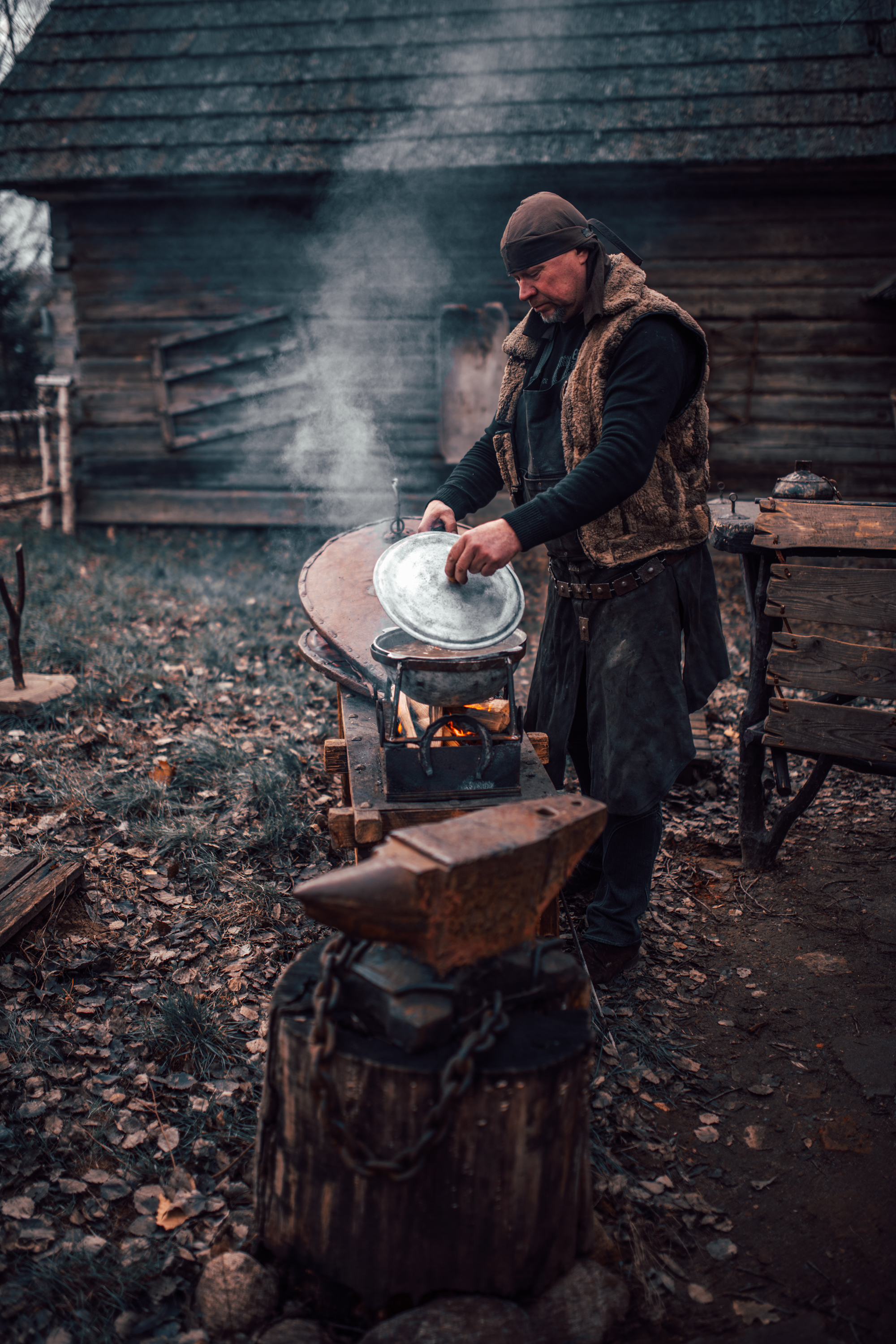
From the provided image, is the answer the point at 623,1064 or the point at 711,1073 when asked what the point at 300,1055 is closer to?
the point at 623,1064

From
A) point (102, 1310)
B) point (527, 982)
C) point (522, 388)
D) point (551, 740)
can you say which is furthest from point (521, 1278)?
point (522, 388)

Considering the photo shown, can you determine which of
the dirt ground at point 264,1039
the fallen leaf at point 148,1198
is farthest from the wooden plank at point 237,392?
the fallen leaf at point 148,1198

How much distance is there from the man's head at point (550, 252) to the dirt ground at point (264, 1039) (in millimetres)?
2341

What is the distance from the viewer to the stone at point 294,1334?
1.68m

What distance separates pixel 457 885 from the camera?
1640 mm

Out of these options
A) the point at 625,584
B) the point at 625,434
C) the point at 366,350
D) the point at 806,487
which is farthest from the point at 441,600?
the point at 366,350

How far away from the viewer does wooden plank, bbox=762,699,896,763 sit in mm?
3340

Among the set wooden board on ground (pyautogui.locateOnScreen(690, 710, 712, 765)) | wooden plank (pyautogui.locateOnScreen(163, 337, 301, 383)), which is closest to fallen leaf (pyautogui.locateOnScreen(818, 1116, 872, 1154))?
wooden board on ground (pyautogui.locateOnScreen(690, 710, 712, 765))

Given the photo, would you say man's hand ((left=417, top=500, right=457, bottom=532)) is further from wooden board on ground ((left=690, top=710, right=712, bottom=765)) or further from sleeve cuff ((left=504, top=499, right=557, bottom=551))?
wooden board on ground ((left=690, top=710, right=712, bottom=765))

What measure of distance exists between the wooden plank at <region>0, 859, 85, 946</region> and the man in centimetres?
189

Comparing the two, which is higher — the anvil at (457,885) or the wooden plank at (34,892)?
the anvil at (457,885)

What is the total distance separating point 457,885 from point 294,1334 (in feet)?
3.20

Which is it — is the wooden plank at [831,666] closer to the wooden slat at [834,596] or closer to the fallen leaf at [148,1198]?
the wooden slat at [834,596]

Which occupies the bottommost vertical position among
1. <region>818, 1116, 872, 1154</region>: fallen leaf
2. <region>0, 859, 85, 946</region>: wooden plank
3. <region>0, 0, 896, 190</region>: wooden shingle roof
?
<region>818, 1116, 872, 1154</region>: fallen leaf
